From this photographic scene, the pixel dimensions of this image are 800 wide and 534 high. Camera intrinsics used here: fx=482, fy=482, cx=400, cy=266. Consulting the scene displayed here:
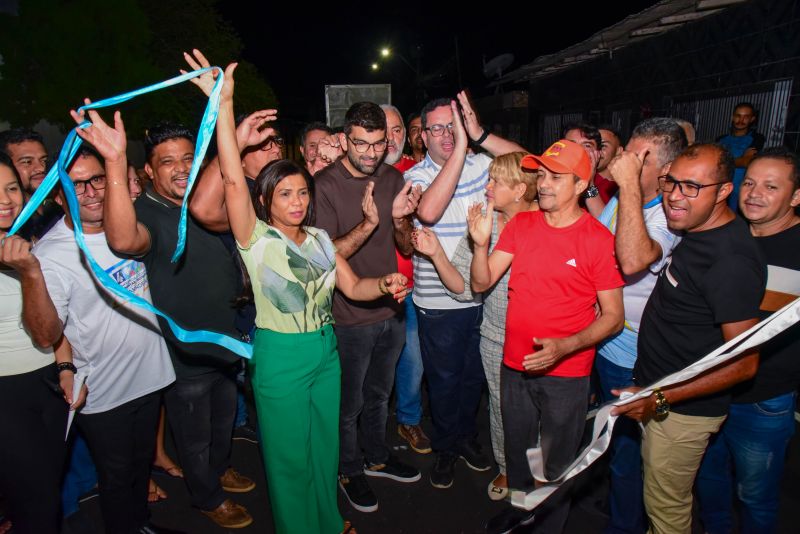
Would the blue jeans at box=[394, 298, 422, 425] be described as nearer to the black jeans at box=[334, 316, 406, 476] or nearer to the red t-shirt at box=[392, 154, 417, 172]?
the black jeans at box=[334, 316, 406, 476]

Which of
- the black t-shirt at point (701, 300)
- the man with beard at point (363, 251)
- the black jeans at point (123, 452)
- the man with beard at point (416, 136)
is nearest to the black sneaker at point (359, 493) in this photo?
the man with beard at point (363, 251)

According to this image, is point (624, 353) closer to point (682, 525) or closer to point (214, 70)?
point (682, 525)

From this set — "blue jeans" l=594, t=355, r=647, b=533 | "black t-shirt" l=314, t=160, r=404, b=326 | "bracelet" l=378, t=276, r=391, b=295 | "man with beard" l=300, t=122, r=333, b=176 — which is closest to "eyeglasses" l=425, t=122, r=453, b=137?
"black t-shirt" l=314, t=160, r=404, b=326

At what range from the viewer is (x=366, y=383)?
3.44 meters

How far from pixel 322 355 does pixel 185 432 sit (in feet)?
3.55

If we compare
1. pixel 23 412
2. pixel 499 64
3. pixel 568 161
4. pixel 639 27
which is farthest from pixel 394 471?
pixel 499 64

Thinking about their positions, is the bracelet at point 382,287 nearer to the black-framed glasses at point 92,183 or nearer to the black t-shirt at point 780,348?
the black-framed glasses at point 92,183

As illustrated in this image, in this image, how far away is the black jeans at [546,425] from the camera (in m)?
2.59

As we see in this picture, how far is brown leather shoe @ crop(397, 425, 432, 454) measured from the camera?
13.0 ft

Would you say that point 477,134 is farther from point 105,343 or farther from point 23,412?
point 23,412

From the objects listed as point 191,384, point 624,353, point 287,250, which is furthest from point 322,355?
point 624,353

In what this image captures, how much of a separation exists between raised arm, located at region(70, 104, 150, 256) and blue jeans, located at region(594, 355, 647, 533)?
276 centimetres

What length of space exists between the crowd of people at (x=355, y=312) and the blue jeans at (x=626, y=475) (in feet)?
0.05

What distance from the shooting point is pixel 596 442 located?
222cm
